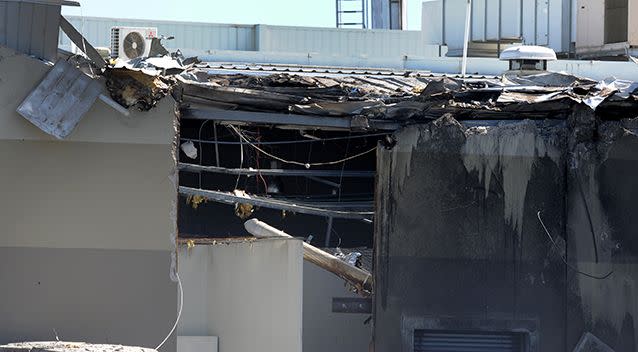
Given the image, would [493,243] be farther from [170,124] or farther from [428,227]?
[170,124]

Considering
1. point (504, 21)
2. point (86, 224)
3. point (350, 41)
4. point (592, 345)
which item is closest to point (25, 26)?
point (86, 224)

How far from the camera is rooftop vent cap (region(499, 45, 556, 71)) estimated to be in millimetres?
14227

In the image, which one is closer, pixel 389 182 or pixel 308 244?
pixel 389 182

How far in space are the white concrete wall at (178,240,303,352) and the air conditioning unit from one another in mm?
3540

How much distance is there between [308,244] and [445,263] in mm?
1760

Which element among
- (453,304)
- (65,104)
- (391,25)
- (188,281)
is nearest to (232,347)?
(188,281)

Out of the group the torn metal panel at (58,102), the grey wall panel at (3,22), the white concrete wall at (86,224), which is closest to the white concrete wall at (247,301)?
the white concrete wall at (86,224)

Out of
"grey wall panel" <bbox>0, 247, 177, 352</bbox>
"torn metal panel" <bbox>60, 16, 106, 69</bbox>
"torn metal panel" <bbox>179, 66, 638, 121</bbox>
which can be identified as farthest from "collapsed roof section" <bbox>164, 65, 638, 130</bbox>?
"grey wall panel" <bbox>0, 247, 177, 352</bbox>

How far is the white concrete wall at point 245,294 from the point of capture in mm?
10391

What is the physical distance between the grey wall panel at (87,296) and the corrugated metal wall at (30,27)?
59.8 inches

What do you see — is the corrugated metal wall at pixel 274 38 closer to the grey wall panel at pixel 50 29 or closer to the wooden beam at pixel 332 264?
the wooden beam at pixel 332 264

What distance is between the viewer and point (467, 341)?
33.2 ft

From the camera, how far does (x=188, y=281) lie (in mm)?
11422

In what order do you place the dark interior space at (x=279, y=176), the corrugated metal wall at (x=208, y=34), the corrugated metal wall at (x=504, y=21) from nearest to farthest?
the dark interior space at (x=279, y=176), the corrugated metal wall at (x=504, y=21), the corrugated metal wall at (x=208, y=34)
